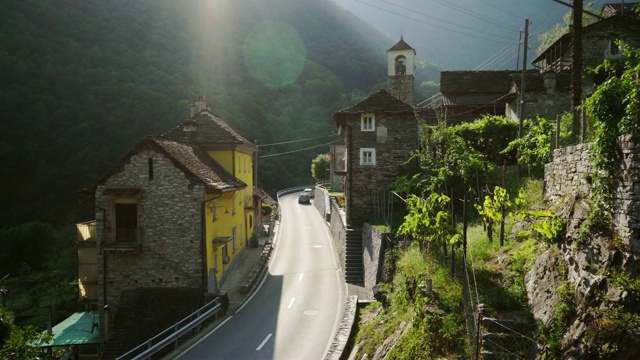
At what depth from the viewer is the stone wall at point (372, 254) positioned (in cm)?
1788

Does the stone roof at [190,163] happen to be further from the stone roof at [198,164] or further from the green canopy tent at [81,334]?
the green canopy tent at [81,334]

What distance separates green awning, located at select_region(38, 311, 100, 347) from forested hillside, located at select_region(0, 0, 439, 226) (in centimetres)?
1866

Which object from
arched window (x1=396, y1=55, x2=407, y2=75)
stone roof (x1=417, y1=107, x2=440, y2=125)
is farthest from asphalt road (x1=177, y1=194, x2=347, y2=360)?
arched window (x1=396, y1=55, x2=407, y2=75)

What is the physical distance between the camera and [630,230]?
6.94 meters

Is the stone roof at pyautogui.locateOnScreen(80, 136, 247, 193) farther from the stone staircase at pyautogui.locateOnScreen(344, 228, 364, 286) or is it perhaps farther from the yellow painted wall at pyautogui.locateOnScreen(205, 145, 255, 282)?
the stone staircase at pyautogui.locateOnScreen(344, 228, 364, 286)

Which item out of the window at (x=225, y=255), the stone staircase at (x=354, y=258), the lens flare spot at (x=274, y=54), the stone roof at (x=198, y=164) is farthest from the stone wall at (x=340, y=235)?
the lens flare spot at (x=274, y=54)

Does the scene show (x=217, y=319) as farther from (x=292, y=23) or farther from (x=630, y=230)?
(x=292, y=23)

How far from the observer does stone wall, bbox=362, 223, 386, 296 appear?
17.9 metres

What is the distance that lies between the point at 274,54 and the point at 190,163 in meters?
75.6

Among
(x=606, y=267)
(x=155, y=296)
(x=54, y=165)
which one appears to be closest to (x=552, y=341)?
(x=606, y=267)

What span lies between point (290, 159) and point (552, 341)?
71595 mm

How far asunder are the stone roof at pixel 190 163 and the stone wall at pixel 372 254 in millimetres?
7906

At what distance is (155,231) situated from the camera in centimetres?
1833

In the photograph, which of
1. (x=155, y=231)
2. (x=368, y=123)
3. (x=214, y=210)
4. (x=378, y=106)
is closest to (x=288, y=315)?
(x=214, y=210)
